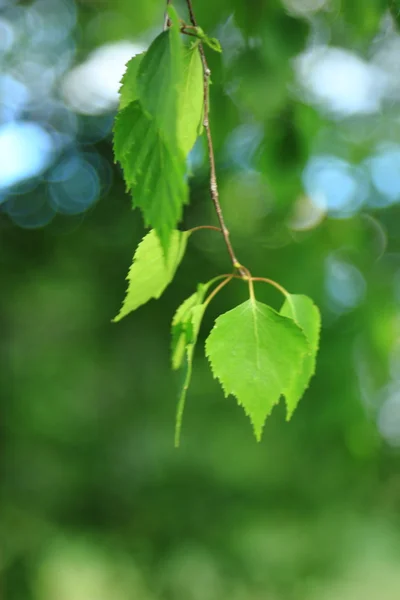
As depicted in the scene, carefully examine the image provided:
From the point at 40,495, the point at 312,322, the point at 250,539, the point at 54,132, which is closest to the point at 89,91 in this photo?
the point at 54,132

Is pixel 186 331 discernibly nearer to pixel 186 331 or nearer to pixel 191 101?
pixel 186 331

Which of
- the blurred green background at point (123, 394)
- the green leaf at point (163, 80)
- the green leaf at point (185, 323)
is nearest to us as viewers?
the green leaf at point (163, 80)

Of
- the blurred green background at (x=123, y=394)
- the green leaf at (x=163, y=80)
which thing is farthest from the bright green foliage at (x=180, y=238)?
the blurred green background at (x=123, y=394)

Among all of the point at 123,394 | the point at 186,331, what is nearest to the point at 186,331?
the point at 186,331

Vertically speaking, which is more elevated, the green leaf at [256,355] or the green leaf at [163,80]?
the green leaf at [163,80]

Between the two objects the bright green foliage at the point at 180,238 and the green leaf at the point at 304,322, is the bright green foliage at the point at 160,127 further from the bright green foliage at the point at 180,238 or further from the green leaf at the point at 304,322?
the green leaf at the point at 304,322

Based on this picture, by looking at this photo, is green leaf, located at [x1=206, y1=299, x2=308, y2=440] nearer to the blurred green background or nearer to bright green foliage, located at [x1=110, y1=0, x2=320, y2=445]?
bright green foliage, located at [x1=110, y1=0, x2=320, y2=445]

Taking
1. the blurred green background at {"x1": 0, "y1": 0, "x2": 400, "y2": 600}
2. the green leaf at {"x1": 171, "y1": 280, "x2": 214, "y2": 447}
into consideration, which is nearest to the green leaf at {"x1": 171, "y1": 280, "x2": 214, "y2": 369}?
the green leaf at {"x1": 171, "y1": 280, "x2": 214, "y2": 447}
